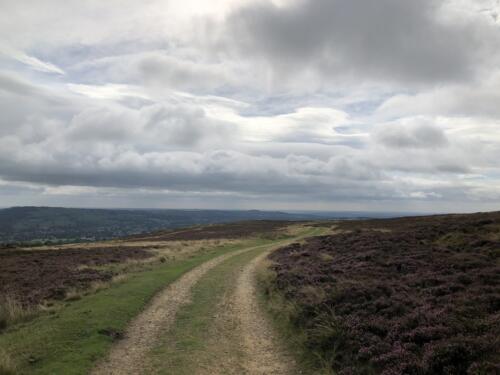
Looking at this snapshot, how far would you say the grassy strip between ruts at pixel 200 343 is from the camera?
10.6 m

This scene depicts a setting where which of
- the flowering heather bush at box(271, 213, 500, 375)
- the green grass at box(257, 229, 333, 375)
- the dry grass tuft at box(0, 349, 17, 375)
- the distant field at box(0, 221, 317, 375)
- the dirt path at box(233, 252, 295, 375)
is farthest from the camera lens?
the distant field at box(0, 221, 317, 375)

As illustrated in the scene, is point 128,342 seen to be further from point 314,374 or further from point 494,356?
point 494,356

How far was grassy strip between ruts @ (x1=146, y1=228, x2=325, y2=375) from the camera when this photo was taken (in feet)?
34.6

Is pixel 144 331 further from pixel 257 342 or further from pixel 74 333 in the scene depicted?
pixel 257 342

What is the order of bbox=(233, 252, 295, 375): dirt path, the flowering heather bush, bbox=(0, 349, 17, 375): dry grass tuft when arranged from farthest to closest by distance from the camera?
bbox=(233, 252, 295, 375): dirt path, bbox=(0, 349, 17, 375): dry grass tuft, the flowering heather bush

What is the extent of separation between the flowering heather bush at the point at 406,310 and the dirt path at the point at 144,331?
18.3 feet

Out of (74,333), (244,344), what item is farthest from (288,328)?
(74,333)

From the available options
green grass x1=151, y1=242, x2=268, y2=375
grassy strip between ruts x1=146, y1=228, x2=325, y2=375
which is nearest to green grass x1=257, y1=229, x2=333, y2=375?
grassy strip between ruts x1=146, y1=228, x2=325, y2=375

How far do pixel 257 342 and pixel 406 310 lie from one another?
5478mm

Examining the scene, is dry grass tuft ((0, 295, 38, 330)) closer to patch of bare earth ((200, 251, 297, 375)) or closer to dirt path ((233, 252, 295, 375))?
patch of bare earth ((200, 251, 297, 375))

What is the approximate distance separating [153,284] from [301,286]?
32.6ft

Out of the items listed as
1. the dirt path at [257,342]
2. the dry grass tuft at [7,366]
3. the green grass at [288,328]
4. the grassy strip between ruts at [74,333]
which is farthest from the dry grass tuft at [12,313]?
the green grass at [288,328]

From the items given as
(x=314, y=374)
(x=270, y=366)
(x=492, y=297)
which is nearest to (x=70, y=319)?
(x=270, y=366)

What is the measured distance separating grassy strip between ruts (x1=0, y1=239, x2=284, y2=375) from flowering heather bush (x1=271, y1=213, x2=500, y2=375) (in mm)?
7388
